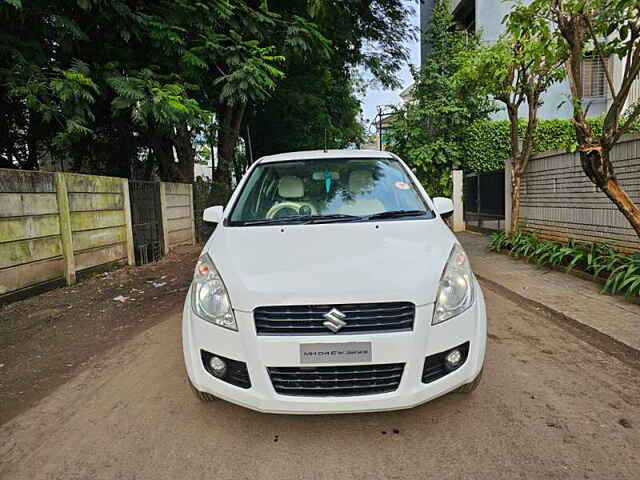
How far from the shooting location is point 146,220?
876 centimetres

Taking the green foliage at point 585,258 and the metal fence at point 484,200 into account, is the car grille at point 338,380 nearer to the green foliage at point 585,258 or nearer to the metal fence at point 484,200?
the green foliage at point 585,258

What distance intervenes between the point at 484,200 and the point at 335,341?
10742 mm

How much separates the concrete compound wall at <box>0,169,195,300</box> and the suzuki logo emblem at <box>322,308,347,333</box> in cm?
473

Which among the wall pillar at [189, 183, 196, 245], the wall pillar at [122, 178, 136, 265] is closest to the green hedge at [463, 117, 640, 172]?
the wall pillar at [189, 183, 196, 245]

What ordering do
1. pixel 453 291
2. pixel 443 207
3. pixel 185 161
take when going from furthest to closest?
pixel 185 161
pixel 443 207
pixel 453 291

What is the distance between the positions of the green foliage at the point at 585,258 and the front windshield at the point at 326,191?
3.14 meters

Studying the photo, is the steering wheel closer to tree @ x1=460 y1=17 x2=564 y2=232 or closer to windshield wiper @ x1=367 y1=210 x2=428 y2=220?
windshield wiper @ x1=367 y1=210 x2=428 y2=220

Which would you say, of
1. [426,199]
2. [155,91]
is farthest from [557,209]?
[155,91]

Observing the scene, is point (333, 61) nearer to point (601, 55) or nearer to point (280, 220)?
point (601, 55)

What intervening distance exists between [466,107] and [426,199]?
11536mm

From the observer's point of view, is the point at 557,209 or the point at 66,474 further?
the point at 557,209

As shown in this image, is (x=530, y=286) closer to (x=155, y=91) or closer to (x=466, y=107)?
(x=155, y=91)

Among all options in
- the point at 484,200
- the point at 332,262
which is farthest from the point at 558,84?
the point at 332,262

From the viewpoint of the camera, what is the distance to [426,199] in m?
3.31
